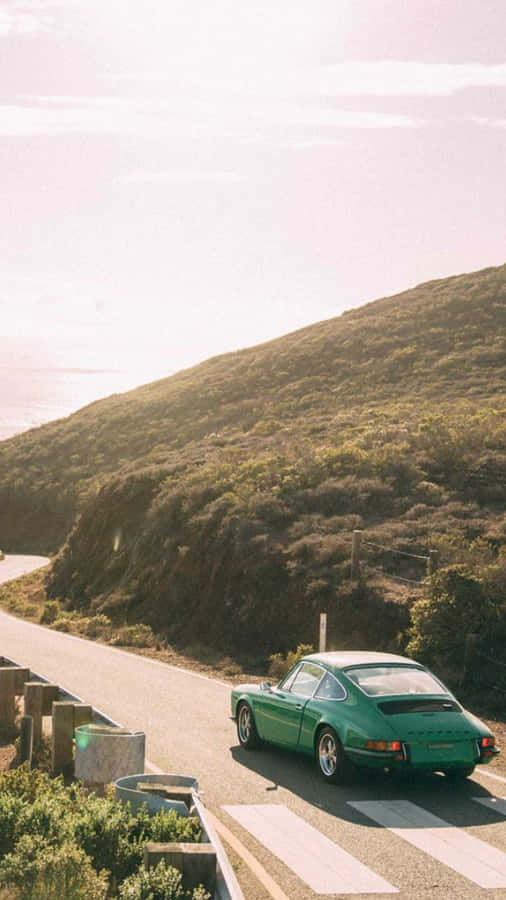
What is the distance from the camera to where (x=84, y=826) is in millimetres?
7859

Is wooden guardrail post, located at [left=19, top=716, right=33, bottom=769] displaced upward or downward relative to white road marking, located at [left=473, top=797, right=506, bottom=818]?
upward

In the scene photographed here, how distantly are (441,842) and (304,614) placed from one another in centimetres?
1620

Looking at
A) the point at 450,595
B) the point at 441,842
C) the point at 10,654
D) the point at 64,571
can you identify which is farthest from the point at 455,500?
the point at 441,842

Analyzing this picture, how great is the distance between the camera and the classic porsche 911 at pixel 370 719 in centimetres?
1141

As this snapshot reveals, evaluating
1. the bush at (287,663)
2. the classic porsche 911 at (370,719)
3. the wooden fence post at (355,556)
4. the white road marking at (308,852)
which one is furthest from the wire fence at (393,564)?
the white road marking at (308,852)

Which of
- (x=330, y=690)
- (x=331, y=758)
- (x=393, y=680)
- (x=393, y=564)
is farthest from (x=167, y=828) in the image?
(x=393, y=564)

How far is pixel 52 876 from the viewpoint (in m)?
6.84

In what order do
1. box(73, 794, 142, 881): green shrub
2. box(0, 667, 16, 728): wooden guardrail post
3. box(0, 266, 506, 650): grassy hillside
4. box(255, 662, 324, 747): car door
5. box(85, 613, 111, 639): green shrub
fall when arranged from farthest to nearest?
1. box(85, 613, 111, 639): green shrub
2. box(0, 266, 506, 650): grassy hillside
3. box(0, 667, 16, 728): wooden guardrail post
4. box(255, 662, 324, 747): car door
5. box(73, 794, 142, 881): green shrub

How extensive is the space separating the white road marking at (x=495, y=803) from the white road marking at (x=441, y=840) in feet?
2.38

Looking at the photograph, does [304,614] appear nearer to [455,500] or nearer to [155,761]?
[455,500]

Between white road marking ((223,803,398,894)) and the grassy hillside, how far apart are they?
12448 mm

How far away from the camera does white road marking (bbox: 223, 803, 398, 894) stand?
8.23 metres

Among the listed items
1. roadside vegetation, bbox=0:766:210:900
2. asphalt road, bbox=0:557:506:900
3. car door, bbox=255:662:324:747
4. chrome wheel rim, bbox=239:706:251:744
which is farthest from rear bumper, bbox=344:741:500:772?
roadside vegetation, bbox=0:766:210:900

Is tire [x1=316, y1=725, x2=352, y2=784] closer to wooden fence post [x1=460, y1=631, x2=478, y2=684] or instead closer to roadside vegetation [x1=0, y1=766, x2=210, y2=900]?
roadside vegetation [x1=0, y1=766, x2=210, y2=900]
